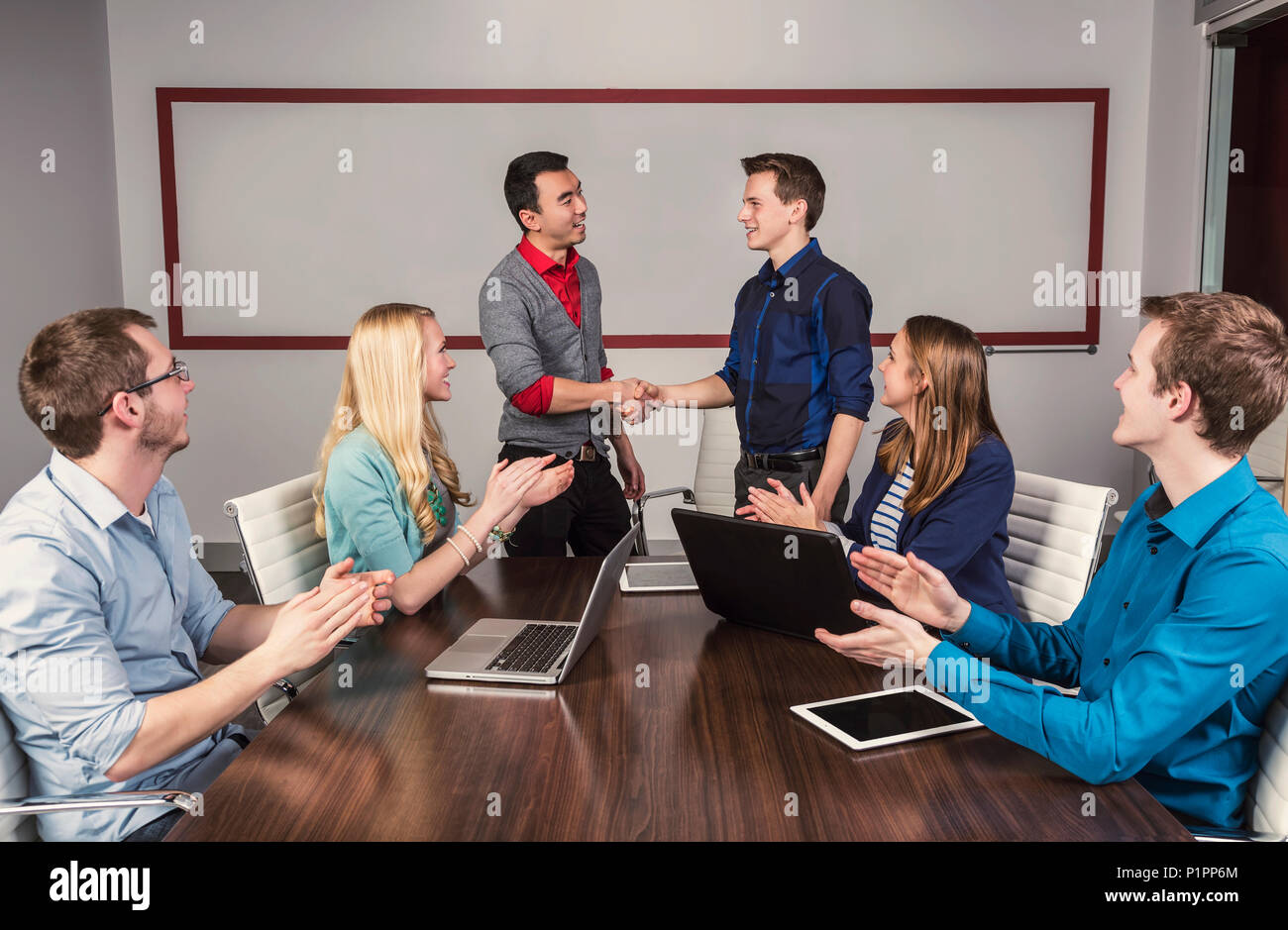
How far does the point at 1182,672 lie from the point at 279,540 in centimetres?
188

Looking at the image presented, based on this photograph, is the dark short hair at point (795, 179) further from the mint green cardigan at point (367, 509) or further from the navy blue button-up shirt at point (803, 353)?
the mint green cardigan at point (367, 509)

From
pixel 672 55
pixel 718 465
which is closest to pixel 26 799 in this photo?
pixel 718 465

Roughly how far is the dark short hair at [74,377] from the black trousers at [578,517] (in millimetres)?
1584

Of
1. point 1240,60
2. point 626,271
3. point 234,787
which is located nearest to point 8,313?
point 626,271

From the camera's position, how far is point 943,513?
2123 mm

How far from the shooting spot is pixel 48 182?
4.18 metres

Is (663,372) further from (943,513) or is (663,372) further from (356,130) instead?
(943,513)

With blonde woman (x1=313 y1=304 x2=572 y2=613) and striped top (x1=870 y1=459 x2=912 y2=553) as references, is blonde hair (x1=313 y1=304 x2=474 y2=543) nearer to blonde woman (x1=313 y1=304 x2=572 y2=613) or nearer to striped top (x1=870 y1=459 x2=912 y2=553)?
blonde woman (x1=313 y1=304 x2=572 y2=613)

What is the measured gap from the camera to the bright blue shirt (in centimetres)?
125

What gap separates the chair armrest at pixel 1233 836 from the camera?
1.25m

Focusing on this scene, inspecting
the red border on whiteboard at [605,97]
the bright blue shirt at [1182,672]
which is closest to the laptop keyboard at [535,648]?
the bright blue shirt at [1182,672]

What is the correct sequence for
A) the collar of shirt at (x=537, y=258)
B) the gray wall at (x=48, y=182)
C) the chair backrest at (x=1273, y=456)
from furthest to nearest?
the gray wall at (x=48, y=182) < the chair backrest at (x=1273, y=456) < the collar of shirt at (x=537, y=258)

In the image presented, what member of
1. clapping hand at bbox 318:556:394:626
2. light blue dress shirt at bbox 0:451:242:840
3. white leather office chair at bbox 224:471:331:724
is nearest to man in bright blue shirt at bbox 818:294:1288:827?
clapping hand at bbox 318:556:394:626

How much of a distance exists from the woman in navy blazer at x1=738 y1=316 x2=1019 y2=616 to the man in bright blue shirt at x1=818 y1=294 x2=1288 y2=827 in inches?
20.2
